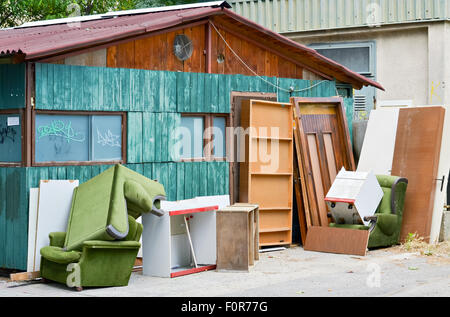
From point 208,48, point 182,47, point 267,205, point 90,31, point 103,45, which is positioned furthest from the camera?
point 267,205

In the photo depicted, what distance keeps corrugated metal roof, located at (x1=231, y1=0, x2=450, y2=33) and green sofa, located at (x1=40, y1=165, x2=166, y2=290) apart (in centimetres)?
924

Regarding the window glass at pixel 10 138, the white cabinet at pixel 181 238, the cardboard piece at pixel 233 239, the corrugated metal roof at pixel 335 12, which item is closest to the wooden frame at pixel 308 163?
the white cabinet at pixel 181 238

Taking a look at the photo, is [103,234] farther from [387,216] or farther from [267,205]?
[387,216]

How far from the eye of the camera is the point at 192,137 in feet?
38.5

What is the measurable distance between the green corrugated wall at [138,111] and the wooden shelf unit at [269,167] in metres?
0.38

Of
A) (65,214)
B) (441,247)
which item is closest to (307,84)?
(441,247)

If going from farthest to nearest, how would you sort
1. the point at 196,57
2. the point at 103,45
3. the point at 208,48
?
1. the point at 208,48
2. the point at 196,57
3. the point at 103,45

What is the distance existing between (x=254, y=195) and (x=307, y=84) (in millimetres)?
2593

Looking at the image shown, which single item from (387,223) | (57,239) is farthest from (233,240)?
(387,223)

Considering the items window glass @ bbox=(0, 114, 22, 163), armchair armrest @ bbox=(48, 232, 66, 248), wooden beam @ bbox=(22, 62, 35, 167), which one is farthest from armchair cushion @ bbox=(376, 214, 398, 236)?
window glass @ bbox=(0, 114, 22, 163)

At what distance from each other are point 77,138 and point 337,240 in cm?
458

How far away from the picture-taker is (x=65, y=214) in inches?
384

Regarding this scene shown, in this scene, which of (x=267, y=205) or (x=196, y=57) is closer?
(x=196, y=57)
